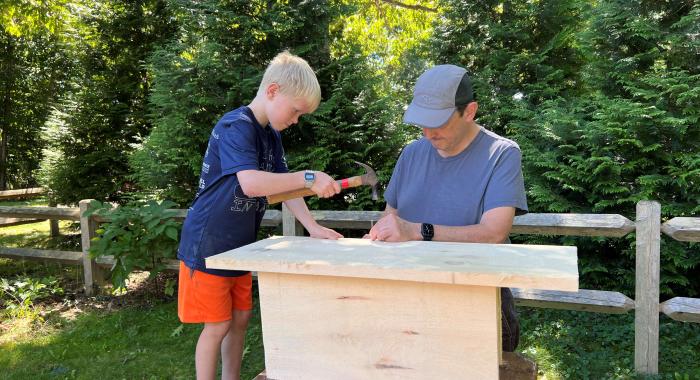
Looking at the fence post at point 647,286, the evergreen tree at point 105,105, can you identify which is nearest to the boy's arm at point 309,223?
the fence post at point 647,286

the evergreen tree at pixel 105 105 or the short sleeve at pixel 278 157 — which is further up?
the evergreen tree at pixel 105 105

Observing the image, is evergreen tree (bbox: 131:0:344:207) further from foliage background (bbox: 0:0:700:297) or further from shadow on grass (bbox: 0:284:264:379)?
shadow on grass (bbox: 0:284:264:379)

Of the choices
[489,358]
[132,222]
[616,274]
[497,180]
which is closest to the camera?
[489,358]

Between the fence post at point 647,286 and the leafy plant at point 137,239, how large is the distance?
387cm

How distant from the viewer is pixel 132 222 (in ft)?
15.5

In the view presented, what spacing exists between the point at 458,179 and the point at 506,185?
0.22 metres

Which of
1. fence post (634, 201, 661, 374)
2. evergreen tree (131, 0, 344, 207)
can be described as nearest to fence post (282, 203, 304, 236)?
evergreen tree (131, 0, 344, 207)

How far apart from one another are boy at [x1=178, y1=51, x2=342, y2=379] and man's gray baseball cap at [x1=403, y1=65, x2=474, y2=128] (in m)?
0.48

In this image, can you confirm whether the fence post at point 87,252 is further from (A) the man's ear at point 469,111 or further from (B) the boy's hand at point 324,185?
(A) the man's ear at point 469,111

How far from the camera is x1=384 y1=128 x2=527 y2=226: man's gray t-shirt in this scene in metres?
1.96

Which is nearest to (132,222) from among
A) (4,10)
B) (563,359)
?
(563,359)

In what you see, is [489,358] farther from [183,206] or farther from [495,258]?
[183,206]

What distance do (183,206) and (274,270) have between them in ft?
14.4

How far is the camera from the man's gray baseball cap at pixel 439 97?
6.35 feet
